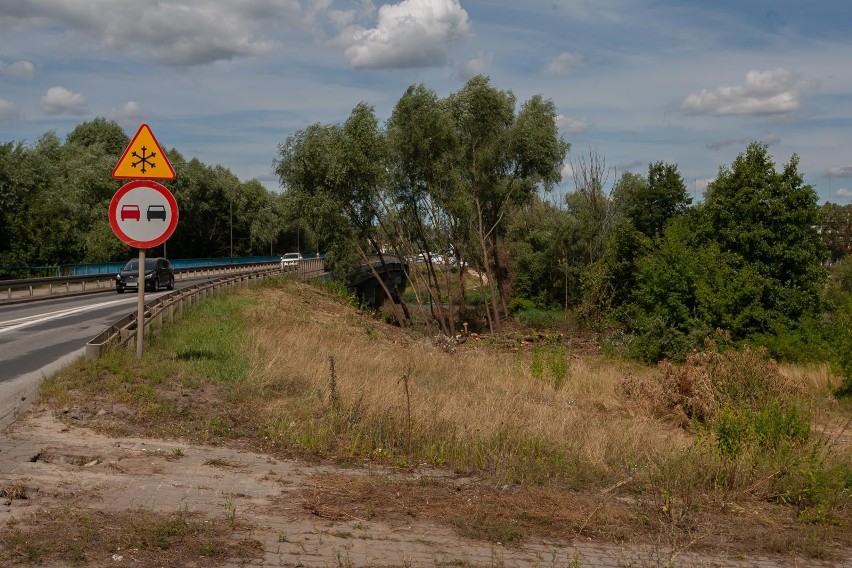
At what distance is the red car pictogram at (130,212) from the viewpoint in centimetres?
1088

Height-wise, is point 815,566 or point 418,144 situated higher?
point 418,144

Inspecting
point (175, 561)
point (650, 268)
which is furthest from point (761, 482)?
point (650, 268)

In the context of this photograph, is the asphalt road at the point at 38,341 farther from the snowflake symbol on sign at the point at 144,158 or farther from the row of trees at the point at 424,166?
the row of trees at the point at 424,166

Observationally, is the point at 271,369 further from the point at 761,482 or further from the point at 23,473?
the point at 761,482

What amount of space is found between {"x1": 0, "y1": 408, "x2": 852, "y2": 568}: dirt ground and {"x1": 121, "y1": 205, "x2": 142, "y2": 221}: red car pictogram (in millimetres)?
4084

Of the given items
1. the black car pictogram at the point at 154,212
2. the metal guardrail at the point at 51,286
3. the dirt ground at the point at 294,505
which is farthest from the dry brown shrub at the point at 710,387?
the metal guardrail at the point at 51,286

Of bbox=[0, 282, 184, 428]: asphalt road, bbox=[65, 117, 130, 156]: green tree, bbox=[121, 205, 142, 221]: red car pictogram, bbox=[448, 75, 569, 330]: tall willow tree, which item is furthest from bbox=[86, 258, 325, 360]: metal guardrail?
bbox=[65, 117, 130, 156]: green tree

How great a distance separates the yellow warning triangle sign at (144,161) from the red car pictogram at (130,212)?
0.42 m

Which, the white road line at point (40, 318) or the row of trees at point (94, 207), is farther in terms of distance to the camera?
the row of trees at point (94, 207)

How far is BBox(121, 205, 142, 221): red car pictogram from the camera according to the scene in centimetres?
1088

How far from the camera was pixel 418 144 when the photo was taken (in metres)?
45.0

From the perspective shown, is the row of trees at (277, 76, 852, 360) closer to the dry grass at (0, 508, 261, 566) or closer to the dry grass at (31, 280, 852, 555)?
the dry grass at (31, 280, 852, 555)

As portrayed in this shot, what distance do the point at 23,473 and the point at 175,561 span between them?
2.18 meters

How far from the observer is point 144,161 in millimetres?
11062
